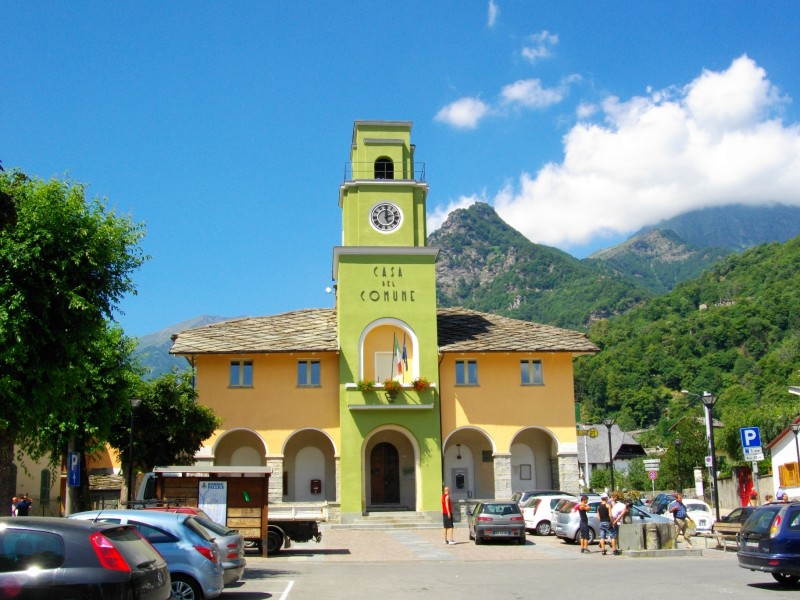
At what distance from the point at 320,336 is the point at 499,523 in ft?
50.8

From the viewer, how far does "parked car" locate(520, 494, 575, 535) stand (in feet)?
97.6

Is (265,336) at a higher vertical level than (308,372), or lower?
higher

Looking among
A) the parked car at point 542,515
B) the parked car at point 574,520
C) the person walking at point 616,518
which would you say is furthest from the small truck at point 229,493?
the parked car at point 542,515

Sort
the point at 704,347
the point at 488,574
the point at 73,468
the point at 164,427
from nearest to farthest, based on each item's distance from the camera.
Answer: the point at 488,574, the point at 73,468, the point at 164,427, the point at 704,347

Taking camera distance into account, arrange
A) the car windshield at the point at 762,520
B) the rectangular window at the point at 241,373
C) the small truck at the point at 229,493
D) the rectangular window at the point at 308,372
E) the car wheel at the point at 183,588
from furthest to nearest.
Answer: the rectangular window at the point at 308,372
the rectangular window at the point at 241,373
the small truck at the point at 229,493
the car windshield at the point at 762,520
the car wheel at the point at 183,588

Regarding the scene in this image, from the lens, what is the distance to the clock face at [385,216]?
1529 inches

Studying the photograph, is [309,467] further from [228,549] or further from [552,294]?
[552,294]

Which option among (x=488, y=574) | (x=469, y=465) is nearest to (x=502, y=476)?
(x=469, y=465)

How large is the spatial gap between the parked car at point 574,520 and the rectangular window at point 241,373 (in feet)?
52.1

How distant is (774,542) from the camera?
15.7 m

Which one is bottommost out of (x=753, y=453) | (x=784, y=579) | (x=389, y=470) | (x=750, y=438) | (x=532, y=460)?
(x=784, y=579)

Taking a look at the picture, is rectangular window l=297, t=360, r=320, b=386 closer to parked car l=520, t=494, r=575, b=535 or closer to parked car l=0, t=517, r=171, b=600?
parked car l=520, t=494, r=575, b=535

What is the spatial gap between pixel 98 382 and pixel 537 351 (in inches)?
759

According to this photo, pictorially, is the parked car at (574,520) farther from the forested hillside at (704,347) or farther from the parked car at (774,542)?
the forested hillside at (704,347)
